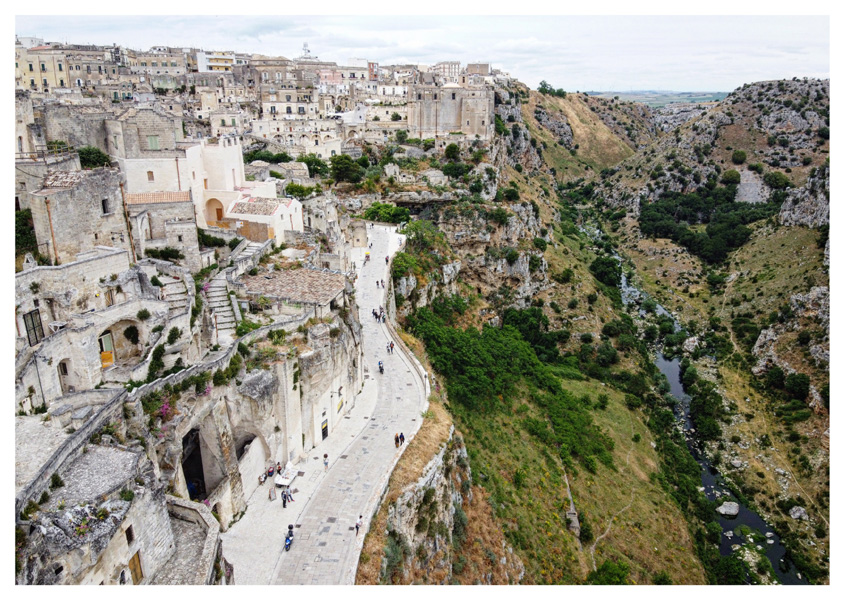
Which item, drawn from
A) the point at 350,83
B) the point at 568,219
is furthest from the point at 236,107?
the point at 568,219

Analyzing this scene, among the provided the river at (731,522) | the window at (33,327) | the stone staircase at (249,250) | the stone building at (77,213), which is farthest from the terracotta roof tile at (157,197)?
the river at (731,522)

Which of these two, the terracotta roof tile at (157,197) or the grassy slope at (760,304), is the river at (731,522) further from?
the terracotta roof tile at (157,197)

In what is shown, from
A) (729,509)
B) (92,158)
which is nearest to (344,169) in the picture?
(92,158)

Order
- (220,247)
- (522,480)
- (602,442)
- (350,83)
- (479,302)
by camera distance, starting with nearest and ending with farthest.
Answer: (220,247)
(522,480)
(602,442)
(479,302)
(350,83)

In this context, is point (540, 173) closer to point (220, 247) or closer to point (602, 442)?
point (602, 442)

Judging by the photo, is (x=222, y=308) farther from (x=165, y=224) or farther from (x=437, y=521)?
(x=437, y=521)

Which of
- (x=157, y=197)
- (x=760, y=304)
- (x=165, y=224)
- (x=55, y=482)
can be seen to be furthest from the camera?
(x=760, y=304)

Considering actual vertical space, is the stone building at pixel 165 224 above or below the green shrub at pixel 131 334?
above
